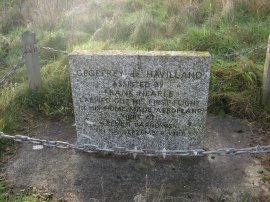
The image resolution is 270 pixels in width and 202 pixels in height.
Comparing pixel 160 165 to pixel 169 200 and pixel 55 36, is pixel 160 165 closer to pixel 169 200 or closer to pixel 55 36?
pixel 169 200

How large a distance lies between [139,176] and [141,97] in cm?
76

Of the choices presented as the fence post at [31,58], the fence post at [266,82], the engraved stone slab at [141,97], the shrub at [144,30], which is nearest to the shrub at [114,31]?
the shrub at [144,30]

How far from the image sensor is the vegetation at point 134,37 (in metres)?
4.77

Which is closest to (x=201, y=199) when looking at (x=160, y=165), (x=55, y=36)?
(x=160, y=165)

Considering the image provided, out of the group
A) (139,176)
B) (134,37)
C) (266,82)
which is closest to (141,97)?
(139,176)

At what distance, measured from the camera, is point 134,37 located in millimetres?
6570

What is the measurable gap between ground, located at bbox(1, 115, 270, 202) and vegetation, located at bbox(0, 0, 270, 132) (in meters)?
0.74

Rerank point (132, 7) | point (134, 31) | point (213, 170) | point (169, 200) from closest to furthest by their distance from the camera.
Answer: point (169, 200) → point (213, 170) → point (134, 31) → point (132, 7)

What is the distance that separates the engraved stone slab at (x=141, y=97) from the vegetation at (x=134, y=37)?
1092 mm

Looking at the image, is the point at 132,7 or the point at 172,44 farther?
the point at 132,7

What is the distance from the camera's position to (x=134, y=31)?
22.0 ft

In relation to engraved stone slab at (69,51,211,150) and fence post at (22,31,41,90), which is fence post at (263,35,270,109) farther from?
fence post at (22,31,41,90)

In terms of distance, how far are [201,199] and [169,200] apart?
0.91ft

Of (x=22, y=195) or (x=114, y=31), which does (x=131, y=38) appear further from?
(x=22, y=195)
